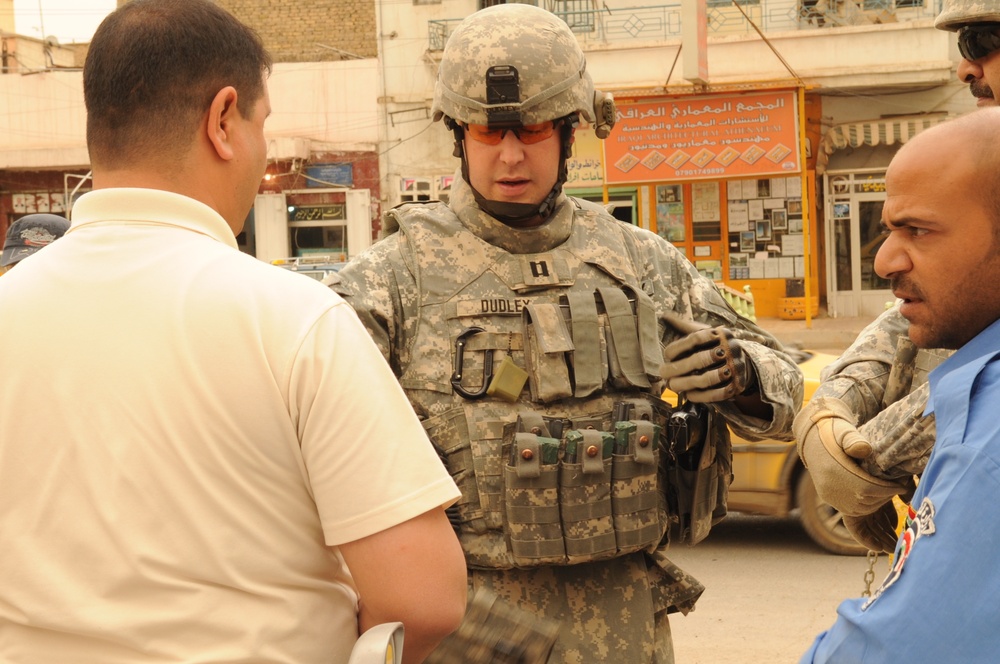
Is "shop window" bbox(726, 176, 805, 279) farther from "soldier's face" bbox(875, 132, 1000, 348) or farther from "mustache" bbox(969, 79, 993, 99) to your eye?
"soldier's face" bbox(875, 132, 1000, 348)

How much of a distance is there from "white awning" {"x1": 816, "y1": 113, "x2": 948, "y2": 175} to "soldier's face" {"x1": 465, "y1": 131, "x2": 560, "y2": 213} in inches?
657

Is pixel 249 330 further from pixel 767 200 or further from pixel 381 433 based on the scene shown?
pixel 767 200

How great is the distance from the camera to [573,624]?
2598 millimetres

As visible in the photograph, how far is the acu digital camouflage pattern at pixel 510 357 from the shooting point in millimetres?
2600

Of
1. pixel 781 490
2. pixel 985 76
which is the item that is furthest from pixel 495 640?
pixel 781 490

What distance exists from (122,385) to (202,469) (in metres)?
0.16

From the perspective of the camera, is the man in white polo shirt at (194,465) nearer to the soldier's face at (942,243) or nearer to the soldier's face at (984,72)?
the soldier's face at (942,243)

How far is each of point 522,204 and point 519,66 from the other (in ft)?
1.15

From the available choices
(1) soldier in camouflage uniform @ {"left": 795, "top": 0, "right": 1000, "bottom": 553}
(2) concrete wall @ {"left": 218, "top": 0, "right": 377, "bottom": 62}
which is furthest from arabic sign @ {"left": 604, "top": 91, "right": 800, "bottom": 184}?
(1) soldier in camouflage uniform @ {"left": 795, "top": 0, "right": 1000, "bottom": 553}

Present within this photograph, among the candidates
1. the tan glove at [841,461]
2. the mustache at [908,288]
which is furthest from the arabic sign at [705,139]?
the mustache at [908,288]

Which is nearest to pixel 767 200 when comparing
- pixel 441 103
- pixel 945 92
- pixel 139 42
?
pixel 945 92

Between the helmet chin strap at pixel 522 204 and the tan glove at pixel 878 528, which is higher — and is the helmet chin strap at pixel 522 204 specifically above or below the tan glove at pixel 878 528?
above

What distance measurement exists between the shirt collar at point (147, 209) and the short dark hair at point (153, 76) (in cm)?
5

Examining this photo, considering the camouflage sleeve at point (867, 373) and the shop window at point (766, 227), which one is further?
the shop window at point (766, 227)
